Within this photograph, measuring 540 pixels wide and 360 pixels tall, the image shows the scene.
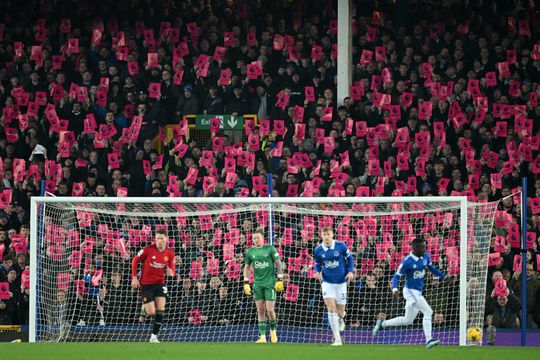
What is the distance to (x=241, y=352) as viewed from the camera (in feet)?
44.0

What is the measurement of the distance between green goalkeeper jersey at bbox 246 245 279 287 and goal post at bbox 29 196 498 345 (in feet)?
2.67

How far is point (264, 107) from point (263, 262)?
586cm

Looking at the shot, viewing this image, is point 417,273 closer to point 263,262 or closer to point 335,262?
point 335,262

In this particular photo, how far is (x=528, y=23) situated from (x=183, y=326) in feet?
30.6

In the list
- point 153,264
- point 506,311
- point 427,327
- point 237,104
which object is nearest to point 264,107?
point 237,104

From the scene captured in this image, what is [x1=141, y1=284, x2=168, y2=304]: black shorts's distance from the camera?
54.2ft

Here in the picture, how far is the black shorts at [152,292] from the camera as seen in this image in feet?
54.2

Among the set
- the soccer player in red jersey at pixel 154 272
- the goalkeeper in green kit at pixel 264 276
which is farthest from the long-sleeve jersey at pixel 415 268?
the soccer player in red jersey at pixel 154 272

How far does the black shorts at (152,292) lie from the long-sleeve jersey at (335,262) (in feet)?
7.55

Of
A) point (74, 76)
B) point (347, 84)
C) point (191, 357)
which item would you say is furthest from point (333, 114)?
point (191, 357)

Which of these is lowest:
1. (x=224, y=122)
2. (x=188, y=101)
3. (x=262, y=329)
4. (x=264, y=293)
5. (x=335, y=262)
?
(x=262, y=329)

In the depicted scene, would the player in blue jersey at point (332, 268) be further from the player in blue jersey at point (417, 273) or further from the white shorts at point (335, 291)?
the player in blue jersey at point (417, 273)

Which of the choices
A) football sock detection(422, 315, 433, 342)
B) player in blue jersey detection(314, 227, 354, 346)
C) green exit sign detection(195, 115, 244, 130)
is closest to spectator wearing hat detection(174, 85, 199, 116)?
green exit sign detection(195, 115, 244, 130)

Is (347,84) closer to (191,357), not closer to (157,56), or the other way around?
(157,56)
